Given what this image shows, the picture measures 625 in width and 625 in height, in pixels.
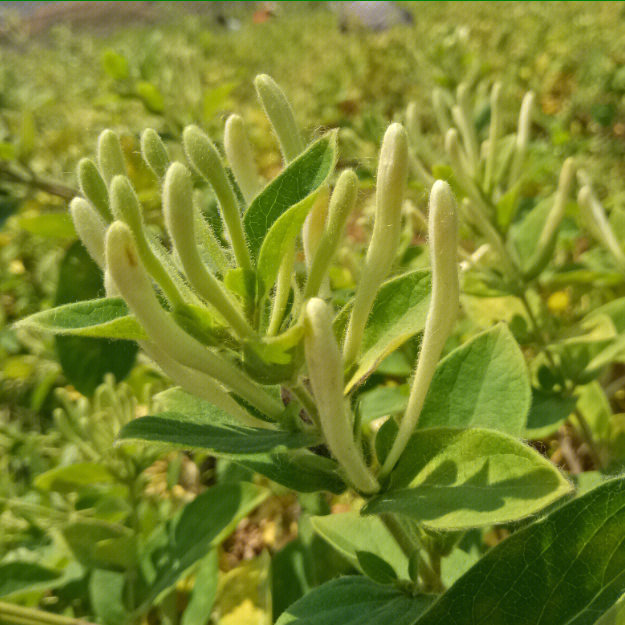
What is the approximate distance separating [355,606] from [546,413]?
0.49m

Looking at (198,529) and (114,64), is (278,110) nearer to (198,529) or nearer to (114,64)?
(198,529)

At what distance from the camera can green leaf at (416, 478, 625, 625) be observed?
1.40 ft

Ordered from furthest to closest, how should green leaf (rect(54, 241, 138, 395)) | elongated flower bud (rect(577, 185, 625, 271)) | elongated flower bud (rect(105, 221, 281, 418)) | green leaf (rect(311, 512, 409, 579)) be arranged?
1. green leaf (rect(54, 241, 138, 395))
2. elongated flower bud (rect(577, 185, 625, 271))
3. green leaf (rect(311, 512, 409, 579))
4. elongated flower bud (rect(105, 221, 281, 418))

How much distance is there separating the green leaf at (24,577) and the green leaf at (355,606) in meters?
0.53

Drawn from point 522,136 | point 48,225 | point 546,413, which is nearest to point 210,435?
point 546,413

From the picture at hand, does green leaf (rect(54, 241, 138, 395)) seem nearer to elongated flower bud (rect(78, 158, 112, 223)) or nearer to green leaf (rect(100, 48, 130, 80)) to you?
green leaf (rect(100, 48, 130, 80))

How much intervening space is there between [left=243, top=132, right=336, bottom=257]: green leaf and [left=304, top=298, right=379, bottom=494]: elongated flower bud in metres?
0.10

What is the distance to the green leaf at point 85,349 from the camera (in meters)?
1.19

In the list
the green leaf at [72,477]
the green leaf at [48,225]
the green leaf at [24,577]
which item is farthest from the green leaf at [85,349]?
the green leaf at [24,577]

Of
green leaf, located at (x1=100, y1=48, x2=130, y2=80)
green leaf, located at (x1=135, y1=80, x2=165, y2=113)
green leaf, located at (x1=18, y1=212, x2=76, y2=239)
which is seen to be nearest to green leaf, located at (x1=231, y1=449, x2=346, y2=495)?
green leaf, located at (x1=18, y1=212, x2=76, y2=239)

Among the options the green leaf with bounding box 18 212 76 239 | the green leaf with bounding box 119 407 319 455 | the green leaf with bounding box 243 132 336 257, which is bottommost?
the green leaf with bounding box 119 407 319 455

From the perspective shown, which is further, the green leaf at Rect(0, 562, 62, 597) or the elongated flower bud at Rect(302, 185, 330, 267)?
the green leaf at Rect(0, 562, 62, 597)

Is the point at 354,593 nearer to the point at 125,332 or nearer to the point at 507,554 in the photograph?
the point at 507,554

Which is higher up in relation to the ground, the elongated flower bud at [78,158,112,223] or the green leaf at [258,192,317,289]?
the elongated flower bud at [78,158,112,223]
